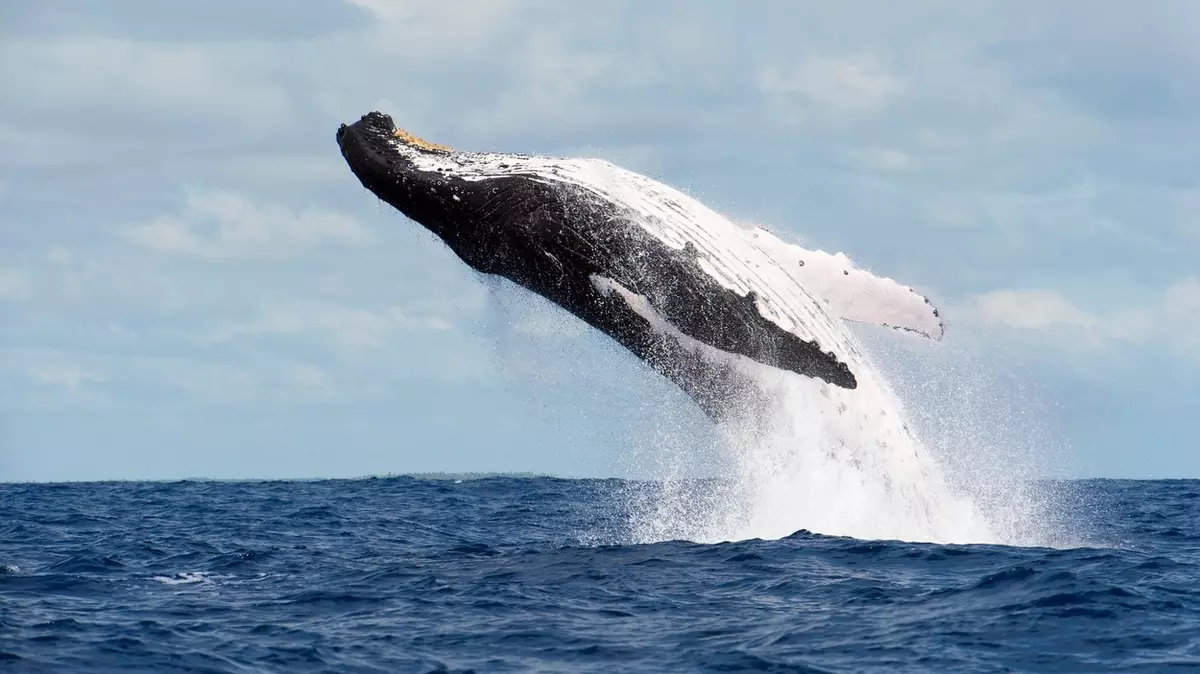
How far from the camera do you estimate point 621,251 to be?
13.9m

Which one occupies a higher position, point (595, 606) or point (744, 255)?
point (744, 255)

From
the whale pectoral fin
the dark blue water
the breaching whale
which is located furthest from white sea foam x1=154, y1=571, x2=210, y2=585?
the whale pectoral fin

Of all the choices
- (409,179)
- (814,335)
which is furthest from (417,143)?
(814,335)

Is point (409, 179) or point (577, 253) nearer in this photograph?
point (577, 253)

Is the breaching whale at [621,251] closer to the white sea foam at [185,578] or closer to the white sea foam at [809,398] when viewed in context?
the white sea foam at [809,398]

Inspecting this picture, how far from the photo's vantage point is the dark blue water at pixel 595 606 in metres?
10.0

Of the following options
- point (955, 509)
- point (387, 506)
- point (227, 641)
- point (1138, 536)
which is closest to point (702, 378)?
point (955, 509)

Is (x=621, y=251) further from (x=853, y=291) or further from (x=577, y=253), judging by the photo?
(x=853, y=291)

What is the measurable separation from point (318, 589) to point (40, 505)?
2261 cm

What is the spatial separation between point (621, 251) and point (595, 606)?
13.3 ft

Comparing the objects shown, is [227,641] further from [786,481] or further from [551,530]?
[551,530]

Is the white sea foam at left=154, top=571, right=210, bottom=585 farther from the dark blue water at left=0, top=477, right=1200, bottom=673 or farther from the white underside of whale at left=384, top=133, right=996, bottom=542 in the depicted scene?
the white underside of whale at left=384, top=133, right=996, bottom=542

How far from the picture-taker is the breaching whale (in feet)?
45.8

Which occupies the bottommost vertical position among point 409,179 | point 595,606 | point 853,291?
point 595,606
